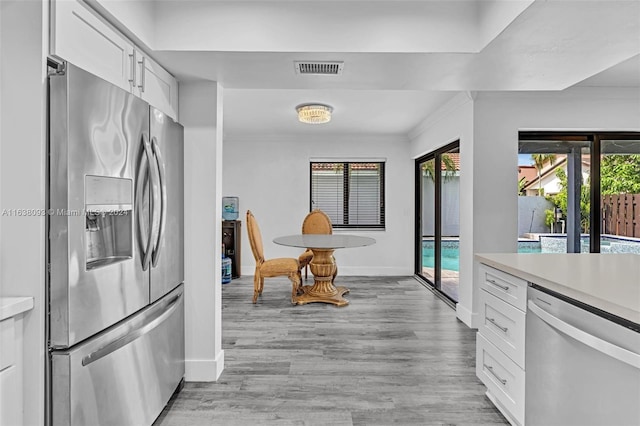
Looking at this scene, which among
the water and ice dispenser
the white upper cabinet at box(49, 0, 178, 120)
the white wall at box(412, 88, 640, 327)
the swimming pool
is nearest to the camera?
the white upper cabinet at box(49, 0, 178, 120)

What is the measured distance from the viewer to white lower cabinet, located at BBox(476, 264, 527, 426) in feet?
6.29

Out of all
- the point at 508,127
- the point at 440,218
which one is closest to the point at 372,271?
the point at 440,218

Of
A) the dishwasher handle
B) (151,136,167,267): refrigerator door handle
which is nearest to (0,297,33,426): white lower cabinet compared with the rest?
(151,136,167,267): refrigerator door handle

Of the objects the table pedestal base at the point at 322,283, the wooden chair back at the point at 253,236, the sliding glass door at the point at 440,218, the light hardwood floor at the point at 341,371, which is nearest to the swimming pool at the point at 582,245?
the sliding glass door at the point at 440,218

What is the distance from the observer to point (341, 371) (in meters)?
2.80

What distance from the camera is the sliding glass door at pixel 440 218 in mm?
4730

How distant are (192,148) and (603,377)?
97.8 inches

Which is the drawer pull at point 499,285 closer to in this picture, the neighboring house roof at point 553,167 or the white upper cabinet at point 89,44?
the neighboring house roof at point 553,167

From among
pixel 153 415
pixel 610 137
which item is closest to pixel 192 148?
pixel 153 415

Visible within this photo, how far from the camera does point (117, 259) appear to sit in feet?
5.61

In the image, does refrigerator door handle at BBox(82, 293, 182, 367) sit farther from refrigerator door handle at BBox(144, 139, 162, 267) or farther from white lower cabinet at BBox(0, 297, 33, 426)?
refrigerator door handle at BBox(144, 139, 162, 267)

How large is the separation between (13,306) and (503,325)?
2213 mm

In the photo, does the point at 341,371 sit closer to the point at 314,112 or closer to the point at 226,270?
the point at 314,112

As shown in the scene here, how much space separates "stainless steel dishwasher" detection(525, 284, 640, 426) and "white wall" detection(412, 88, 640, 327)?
1934 mm
